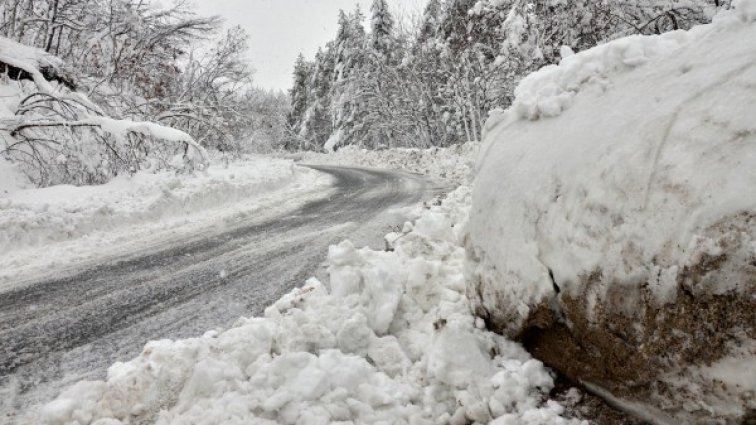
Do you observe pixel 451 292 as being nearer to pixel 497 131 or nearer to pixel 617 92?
pixel 497 131

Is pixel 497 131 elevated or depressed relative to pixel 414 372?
elevated

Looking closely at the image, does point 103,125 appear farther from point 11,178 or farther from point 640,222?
point 640,222

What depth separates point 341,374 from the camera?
2197 millimetres

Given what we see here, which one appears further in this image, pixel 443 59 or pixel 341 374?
pixel 443 59

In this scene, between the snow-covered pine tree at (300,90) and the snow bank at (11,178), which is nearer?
the snow bank at (11,178)

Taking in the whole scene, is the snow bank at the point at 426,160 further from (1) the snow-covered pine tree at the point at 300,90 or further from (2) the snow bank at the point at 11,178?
(1) the snow-covered pine tree at the point at 300,90

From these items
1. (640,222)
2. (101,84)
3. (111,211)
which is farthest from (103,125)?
(640,222)

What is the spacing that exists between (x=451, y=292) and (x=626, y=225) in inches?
54.9

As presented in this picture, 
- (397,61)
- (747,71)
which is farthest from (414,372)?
(397,61)

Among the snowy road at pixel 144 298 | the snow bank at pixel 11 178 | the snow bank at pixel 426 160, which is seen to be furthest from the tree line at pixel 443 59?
the snow bank at pixel 11 178

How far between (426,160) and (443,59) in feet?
14.7

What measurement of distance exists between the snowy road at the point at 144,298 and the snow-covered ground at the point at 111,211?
2.97ft

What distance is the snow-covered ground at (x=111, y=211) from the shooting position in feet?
19.8

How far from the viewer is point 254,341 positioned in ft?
8.10
